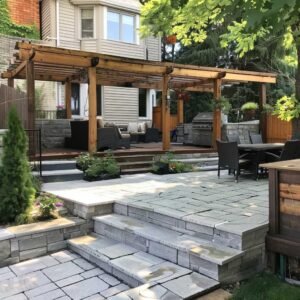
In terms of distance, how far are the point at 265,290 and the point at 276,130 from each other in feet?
31.6

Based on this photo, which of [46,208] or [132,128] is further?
[132,128]

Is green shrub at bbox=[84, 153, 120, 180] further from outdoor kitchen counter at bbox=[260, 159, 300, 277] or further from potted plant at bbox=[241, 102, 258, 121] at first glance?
potted plant at bbox=[241, 102, 258, 121]

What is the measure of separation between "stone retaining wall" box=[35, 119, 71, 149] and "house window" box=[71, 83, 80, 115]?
3.20 m

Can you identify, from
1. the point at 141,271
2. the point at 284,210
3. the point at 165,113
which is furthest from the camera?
the point at 165,113

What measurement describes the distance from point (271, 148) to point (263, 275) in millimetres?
3945

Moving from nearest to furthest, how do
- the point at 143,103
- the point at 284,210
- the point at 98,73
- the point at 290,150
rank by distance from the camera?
1. the point at 284,210
2. the point at 290,150
3. the point at 98,73
4. the point at 143,103

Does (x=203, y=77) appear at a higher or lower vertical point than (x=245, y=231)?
higher

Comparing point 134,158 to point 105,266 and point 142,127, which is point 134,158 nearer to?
point 105,266

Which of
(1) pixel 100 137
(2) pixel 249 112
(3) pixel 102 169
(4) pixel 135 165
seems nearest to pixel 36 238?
(3) pixel 102 169

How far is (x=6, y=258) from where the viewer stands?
415cm

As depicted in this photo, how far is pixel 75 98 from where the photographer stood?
14.5 meters

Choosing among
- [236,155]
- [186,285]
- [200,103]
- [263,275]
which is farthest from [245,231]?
[200,103]

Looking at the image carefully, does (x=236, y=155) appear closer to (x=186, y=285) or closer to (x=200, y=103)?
(x=186, y=285)

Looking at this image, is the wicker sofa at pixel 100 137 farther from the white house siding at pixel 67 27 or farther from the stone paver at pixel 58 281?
the white house siding at pixel 67 27
